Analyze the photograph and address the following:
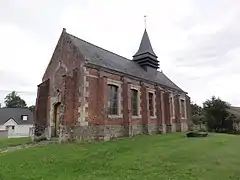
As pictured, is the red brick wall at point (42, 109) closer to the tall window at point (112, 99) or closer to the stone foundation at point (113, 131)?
the tall window at point (112, 99)

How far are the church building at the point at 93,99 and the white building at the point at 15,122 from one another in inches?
1129

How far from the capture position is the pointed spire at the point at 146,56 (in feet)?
91.0

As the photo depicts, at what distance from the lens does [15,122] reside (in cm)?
4772

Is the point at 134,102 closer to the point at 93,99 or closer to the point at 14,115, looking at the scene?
the point at 93,99

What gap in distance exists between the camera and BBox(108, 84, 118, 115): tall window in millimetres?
18484

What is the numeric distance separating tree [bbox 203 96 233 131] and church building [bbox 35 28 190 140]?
9535 millimetres

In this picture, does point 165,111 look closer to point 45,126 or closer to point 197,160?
point 45,126

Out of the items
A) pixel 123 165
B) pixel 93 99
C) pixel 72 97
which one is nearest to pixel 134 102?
pixel 93 99

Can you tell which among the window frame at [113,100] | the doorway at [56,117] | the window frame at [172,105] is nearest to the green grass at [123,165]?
the window frame at [113,100]

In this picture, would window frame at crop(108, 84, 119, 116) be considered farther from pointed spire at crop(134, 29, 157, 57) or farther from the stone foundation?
pointed spire at crop(134, 29, 157, 57)

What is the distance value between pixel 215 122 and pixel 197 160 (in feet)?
79.4

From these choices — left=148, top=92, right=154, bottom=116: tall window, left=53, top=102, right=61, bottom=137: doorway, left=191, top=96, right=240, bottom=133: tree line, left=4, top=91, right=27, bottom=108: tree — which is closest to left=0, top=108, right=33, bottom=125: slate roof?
left=4, top=91, right=27, bottom=108: tree

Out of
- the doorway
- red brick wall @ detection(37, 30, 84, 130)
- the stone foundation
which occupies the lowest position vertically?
the stone foundation

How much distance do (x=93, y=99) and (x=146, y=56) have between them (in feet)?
41.2
